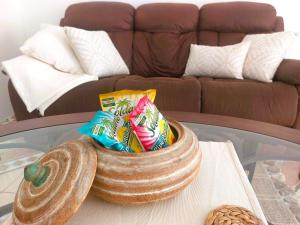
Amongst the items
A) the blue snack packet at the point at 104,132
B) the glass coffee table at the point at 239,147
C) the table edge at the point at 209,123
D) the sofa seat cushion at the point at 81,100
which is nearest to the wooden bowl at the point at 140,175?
the blue snack packet at the point at 104,132

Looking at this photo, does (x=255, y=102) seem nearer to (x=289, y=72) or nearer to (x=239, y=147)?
(x=289, y=72)

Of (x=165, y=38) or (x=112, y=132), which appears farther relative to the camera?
(x=165, y=38)

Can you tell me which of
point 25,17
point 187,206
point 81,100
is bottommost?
point 81,100

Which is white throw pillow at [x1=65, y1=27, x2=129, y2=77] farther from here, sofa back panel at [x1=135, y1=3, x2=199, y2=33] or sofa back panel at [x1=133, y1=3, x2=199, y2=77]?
sofa back panel at [x1=135, y1=3, x2=199, y2=33]

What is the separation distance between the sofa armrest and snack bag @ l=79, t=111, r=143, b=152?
140 cm

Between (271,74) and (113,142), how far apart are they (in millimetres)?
1545

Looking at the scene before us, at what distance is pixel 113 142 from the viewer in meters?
0.49

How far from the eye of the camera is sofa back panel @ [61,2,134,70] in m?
2.15

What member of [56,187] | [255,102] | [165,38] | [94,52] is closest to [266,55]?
[255,102]

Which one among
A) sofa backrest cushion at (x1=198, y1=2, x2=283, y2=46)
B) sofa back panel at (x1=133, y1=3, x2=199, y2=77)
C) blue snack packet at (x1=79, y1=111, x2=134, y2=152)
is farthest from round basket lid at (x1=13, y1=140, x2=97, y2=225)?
sofa backrest cushion at (x1=198, y1=2, x2=283, y2=46)

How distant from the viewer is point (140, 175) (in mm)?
450

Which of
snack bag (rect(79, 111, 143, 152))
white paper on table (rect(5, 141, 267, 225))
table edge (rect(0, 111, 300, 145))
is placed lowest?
table edge (rect(0, 111, 300, 145))

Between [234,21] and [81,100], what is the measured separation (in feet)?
A: 4.31

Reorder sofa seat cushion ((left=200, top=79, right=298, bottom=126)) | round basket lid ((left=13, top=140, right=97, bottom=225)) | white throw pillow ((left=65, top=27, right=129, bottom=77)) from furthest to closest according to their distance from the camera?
white throw pillow ((left=65, top=27, right=129, bottom=77)) → sofa seat cushion ((left=200, top=79, right=298, bottom=126)) → round basket lid ((left=13, top=140, right=97, bottom=225))
